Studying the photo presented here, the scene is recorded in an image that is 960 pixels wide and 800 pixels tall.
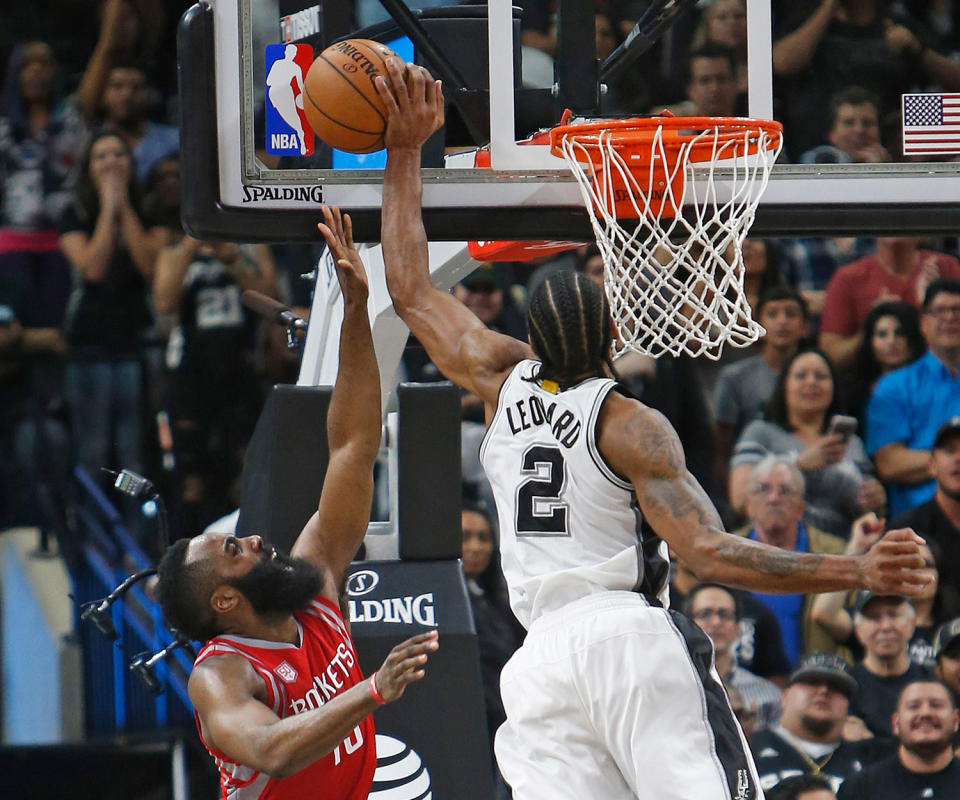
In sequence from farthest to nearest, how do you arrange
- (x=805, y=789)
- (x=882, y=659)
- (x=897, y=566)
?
(x=882, y=659) → (x=805, y=789) → (x=897, y=566)

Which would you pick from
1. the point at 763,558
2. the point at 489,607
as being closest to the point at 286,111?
the point at 763,558

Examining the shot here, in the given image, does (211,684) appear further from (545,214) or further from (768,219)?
(768,219)

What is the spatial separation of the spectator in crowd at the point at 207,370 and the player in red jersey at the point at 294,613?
323cm

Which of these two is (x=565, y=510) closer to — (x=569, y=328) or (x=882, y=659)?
(x=569, y=328)

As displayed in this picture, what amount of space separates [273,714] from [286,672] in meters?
0.21

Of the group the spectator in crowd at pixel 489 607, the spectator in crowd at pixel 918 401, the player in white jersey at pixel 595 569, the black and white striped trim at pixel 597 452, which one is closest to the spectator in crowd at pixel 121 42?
the spectator in crowd at pixel 489 607

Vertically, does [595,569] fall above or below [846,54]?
below

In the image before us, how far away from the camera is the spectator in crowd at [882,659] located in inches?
238

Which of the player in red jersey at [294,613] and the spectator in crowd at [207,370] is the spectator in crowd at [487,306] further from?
the player in red jersey at [294,613]

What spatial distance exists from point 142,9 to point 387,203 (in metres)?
4.84

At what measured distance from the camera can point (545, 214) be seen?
12.4 feet

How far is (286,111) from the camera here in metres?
3.90

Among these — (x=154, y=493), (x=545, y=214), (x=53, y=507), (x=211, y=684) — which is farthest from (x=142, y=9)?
(x=211, y=684)

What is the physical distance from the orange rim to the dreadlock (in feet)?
1.27
